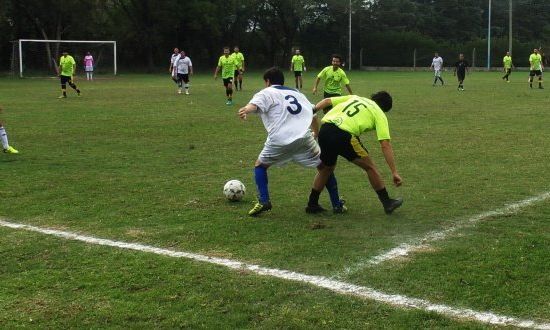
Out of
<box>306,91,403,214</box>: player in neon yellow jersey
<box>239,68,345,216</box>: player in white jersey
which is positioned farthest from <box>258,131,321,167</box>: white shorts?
<box>306,91,403,214</box>: player in neon yellow jersey

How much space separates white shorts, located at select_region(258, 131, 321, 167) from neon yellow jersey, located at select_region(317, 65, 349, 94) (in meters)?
8.56

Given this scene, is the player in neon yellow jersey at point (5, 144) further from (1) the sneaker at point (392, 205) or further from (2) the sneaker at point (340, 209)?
(1) the sneaker at point (392, 205)

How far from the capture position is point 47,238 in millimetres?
5934

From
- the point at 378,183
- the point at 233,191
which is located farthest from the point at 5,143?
the point at 378,183

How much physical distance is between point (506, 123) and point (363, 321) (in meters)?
12.1

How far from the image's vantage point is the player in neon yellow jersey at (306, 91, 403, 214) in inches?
257

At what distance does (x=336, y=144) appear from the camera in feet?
21.5

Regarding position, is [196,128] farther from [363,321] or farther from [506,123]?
[363,321]

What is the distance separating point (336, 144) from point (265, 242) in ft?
4.50

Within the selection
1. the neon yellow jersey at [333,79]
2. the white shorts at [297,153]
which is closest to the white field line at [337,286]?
the white shorts at [297,153]

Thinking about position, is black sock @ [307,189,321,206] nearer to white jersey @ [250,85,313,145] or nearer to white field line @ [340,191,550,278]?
white jersey @ [250,85,313,145]

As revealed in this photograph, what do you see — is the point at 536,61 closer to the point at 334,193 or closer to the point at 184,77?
the point at 184,77

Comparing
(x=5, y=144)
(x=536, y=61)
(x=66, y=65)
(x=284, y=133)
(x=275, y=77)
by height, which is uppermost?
(x=536, y=61)

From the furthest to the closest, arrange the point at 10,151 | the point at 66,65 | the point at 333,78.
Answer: the point at 66,65 → the point at 333,78 → the point at 10,151
